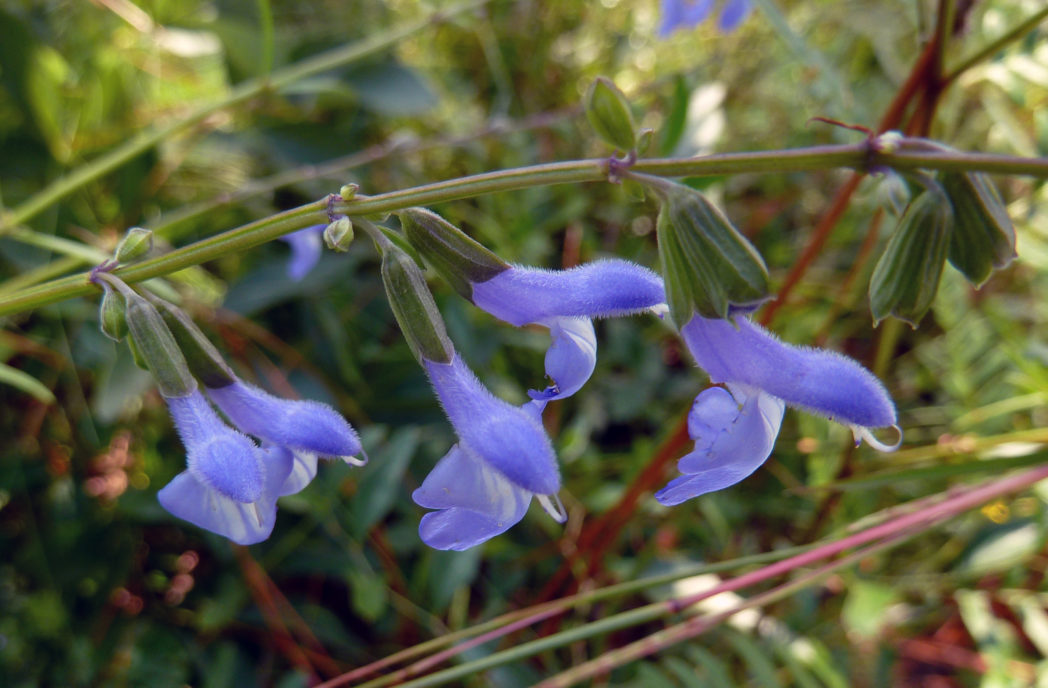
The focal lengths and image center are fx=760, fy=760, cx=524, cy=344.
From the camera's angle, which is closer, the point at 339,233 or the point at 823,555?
the point at 339,233

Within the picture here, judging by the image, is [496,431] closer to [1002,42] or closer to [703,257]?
[703,257]

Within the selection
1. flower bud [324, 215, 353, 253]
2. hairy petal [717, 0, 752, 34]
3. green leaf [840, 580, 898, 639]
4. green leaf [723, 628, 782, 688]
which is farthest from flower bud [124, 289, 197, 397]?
hairy petal [717, 0, 752, 34]

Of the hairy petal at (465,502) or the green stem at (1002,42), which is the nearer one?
the hairy petal at (465,502)

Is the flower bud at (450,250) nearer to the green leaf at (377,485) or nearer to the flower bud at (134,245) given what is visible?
the flower bud at (134,245)

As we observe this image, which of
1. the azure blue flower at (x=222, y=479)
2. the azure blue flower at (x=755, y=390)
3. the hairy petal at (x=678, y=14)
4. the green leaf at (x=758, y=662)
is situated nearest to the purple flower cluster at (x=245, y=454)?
the azure blue flower at (x=222, y=479)

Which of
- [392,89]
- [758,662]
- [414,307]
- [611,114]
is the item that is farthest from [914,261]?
[392,89]

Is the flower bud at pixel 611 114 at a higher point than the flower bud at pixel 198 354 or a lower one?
lower
